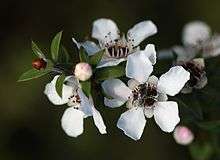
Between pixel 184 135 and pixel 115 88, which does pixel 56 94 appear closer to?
pixel 115 88

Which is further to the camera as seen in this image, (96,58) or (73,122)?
(73,122)

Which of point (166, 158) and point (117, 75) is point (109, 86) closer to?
point (117, 75)

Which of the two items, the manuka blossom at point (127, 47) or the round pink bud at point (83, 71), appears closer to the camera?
the round pink bud at point (83, 71)

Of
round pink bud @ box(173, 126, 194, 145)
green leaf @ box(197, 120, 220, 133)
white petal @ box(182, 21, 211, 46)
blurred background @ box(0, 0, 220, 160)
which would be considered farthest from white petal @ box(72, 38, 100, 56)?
blurred background @ box(0, 0, 220, 160)

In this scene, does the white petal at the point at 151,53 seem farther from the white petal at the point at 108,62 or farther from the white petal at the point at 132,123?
the white petal at the point at 132,123

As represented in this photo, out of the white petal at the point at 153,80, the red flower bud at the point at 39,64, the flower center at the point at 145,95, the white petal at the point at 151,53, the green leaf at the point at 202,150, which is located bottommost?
the green leaf at the point at 202,150

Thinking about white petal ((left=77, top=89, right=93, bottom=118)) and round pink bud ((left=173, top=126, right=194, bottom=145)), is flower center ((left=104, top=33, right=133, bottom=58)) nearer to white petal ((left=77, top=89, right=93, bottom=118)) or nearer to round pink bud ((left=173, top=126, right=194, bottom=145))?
white petal ((left=77, top=89, right=93, bottom=118))

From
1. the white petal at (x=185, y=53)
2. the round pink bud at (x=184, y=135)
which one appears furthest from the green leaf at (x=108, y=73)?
the round pink bud at (x=184, y=135)

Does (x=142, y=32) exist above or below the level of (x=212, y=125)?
above

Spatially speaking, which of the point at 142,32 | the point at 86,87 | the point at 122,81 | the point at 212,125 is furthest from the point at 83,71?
the point at 212,125
